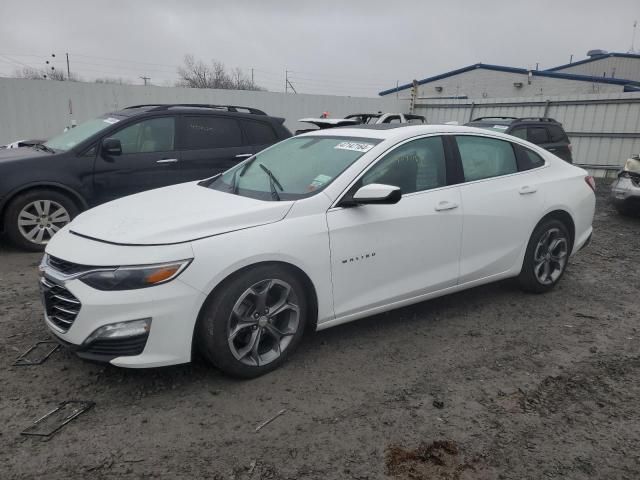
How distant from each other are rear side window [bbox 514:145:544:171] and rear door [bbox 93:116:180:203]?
161 inches

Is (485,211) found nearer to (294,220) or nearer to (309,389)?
(294,220)

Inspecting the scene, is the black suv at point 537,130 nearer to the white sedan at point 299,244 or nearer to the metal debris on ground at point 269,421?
the white sedan at point 299,244

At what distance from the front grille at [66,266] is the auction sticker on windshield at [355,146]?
1981 mm

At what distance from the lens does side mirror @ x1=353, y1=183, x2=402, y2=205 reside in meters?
3.34

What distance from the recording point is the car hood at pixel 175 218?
3014 mm

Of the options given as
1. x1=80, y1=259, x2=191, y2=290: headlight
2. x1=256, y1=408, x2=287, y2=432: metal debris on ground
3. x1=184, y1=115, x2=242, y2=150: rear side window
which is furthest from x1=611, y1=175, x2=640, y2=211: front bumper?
x1=80, y1=259, x2=191, y2=290: headlight

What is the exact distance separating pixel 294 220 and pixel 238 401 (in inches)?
45.3

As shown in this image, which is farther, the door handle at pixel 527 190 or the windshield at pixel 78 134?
the windshield at pixel 78 134

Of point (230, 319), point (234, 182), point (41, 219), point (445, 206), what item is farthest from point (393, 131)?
point (41, 219)

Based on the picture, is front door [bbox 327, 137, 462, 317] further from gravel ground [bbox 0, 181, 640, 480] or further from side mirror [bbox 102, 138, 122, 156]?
side mirror [bbox 102, 138, 122, 156]

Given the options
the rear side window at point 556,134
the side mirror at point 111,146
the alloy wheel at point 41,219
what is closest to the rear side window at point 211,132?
the side mirror at point 111,146

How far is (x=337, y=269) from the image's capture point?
11.2ft

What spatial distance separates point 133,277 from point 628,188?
8.15 m

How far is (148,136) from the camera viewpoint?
647cm
